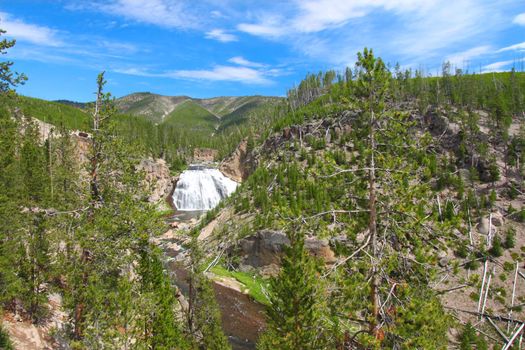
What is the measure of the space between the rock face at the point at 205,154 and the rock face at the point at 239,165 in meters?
59.7

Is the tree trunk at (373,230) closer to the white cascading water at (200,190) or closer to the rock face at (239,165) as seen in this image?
the white cascading water at (200,190)

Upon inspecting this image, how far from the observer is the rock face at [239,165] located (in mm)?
114350

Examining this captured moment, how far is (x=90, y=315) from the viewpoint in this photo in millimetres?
13305

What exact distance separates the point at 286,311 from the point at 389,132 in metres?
16.0

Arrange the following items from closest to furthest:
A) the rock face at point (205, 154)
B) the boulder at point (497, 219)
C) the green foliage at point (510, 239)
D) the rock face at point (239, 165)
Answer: the green foliage at point (510, 239)
the boulder at point (497, 219)
the rock face at point (239, 165)
the rock face at point (205, 154)

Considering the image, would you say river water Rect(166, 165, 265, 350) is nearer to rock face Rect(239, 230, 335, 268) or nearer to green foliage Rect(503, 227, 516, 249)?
rock face Rect(239, 230, 335, 268)

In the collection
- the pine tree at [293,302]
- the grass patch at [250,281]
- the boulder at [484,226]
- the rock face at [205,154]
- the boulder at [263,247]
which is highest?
the rock face at [205,154]

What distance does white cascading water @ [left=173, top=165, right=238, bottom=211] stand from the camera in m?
99.4

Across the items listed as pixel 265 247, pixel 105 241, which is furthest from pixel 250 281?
pixel 105 241

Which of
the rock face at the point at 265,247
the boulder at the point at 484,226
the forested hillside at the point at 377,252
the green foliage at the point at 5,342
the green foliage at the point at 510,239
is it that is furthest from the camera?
the boulder at the point at 484,226

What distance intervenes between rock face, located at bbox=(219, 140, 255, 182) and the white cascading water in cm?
642

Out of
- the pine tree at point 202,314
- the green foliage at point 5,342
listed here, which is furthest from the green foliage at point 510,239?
the green foliage at point 5,342

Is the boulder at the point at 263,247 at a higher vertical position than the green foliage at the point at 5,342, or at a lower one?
lower

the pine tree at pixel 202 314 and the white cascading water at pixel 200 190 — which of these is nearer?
the pine tree at pixel 202 314
